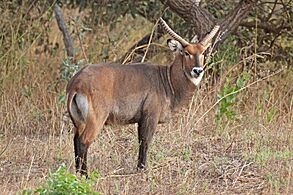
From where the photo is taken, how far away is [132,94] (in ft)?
27.9

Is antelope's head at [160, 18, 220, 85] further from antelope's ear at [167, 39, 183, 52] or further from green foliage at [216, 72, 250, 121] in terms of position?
green foliage at [216, 72, 250, 121]

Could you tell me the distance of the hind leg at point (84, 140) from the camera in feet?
26.3

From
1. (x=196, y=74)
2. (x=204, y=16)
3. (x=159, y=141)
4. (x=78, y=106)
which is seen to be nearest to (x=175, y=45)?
(x=196, y=74)

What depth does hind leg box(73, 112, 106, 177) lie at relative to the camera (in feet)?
26.3

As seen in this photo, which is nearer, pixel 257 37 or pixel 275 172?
pixel 275 172

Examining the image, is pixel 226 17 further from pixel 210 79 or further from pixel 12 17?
pixel 12 17

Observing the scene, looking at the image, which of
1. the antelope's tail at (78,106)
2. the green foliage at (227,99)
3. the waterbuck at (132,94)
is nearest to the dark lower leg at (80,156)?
the waterbuck at (132,94)

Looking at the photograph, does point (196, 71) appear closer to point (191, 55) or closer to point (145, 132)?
point (191, 55)

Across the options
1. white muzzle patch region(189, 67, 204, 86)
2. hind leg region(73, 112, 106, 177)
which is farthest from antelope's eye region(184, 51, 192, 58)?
hind leg region(73, 112, 106, 177)

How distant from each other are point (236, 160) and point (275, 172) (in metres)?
0.60

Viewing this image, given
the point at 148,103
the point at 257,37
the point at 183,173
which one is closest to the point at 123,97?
the point at 148,103

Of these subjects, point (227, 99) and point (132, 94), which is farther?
point (227, 99)

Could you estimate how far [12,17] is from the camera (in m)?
11.9

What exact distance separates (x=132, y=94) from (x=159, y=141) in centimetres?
107
